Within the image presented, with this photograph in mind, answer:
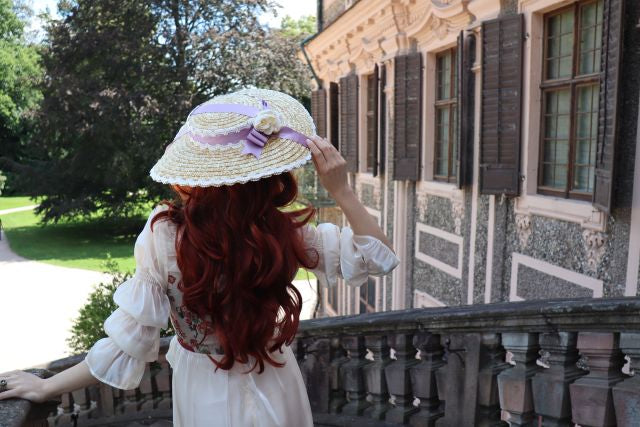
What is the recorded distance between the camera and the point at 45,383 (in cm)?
202

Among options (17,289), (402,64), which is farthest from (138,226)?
(402,64)

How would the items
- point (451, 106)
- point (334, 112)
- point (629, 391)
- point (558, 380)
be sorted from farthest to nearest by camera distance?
point (334, 112) → point (451, 106) → point (558, 380) → point (629, 391)

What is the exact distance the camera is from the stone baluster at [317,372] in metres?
3.70

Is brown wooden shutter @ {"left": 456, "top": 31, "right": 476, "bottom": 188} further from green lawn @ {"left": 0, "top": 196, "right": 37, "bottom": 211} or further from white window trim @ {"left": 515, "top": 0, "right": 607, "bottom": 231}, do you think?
green lawn @ {"left": 0, "top": 196, "right": 37, "bottom": 211}

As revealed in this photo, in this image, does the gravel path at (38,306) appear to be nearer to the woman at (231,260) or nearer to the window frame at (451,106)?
the window frame at (451,106)

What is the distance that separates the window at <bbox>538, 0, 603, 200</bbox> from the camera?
4.91 m

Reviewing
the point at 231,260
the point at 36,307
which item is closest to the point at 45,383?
the point at 231,260

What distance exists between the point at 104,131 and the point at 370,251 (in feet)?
79.5

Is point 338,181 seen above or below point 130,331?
above

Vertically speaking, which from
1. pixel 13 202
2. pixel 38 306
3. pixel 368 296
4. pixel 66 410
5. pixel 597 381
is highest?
→ pixel 597 381

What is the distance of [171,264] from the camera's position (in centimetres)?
183

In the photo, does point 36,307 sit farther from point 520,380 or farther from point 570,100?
point 520,380

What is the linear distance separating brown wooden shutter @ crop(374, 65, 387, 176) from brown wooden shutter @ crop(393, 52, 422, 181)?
32.1 inches

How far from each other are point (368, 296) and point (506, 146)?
238 inches
